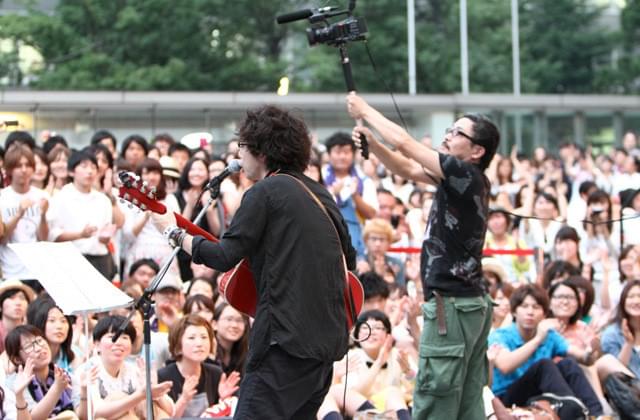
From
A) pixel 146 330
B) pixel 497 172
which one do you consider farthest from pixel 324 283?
pixel 497 172

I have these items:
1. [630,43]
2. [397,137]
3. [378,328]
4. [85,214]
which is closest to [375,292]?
[378,328]

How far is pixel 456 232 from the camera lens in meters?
5.79

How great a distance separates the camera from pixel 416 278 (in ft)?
34.0

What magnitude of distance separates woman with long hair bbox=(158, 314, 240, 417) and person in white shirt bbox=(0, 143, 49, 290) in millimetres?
1611

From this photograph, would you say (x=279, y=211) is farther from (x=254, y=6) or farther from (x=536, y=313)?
(x=254, y=6)

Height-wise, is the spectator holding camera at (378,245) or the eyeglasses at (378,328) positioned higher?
the spectator holding camera at (378,245)

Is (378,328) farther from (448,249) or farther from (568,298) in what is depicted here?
(448,249)

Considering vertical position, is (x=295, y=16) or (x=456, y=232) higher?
(x=295, y=16)

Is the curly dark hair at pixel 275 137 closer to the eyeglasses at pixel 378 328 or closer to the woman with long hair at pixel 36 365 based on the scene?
the woman with long hair at pixel 36 365

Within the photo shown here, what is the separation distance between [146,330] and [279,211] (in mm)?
1054

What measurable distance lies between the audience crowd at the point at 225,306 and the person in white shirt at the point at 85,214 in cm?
1

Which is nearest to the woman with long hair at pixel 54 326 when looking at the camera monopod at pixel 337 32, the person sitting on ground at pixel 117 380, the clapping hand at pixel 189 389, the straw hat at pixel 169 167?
the person sitting on ground at pixel 117 380

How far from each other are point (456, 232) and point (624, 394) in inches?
111

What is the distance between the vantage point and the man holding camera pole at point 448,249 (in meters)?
5.72
